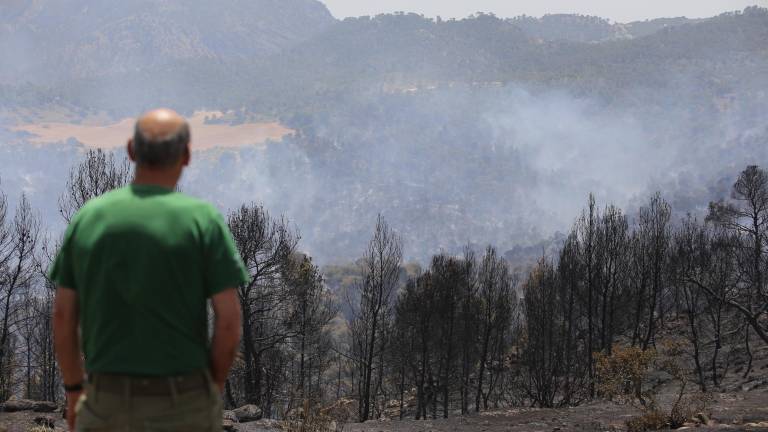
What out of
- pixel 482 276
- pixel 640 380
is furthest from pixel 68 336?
pixel 482 276

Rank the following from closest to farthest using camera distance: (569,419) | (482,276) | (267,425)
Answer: (267,425), (569,419), (482,276)

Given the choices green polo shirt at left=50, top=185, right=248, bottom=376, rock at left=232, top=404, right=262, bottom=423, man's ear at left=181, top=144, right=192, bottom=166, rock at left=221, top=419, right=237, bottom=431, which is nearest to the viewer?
green polo shirt at left=50, top=185, right=248, bottom=376

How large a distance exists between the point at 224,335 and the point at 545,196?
19537cm

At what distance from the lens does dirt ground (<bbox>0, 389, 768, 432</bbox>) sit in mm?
14688

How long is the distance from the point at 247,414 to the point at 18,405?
15.6ft

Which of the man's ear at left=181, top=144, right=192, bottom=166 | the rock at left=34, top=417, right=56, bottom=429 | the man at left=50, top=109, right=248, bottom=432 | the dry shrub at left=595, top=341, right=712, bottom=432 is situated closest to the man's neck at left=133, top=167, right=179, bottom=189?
the man at left=50, top=109, right=248, bottom=432

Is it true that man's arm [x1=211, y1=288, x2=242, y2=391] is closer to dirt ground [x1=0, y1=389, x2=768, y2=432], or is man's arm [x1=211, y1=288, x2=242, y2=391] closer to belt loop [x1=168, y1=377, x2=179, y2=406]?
belt loop [x1=168, y1=377, x2=179, y2=406]

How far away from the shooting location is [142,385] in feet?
8.92

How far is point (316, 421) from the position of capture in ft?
37.2

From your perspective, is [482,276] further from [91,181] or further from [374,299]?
[91,181]

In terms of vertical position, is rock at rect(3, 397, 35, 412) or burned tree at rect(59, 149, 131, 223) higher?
burned tree at rect(59, 149, 131, 223)

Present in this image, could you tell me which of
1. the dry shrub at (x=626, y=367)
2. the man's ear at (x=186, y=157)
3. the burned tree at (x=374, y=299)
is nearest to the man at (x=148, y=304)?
the man's ear at (x=186, y=157)

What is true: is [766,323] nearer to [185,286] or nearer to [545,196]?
[185,286]

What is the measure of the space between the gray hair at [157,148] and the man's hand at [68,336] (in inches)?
23.0
